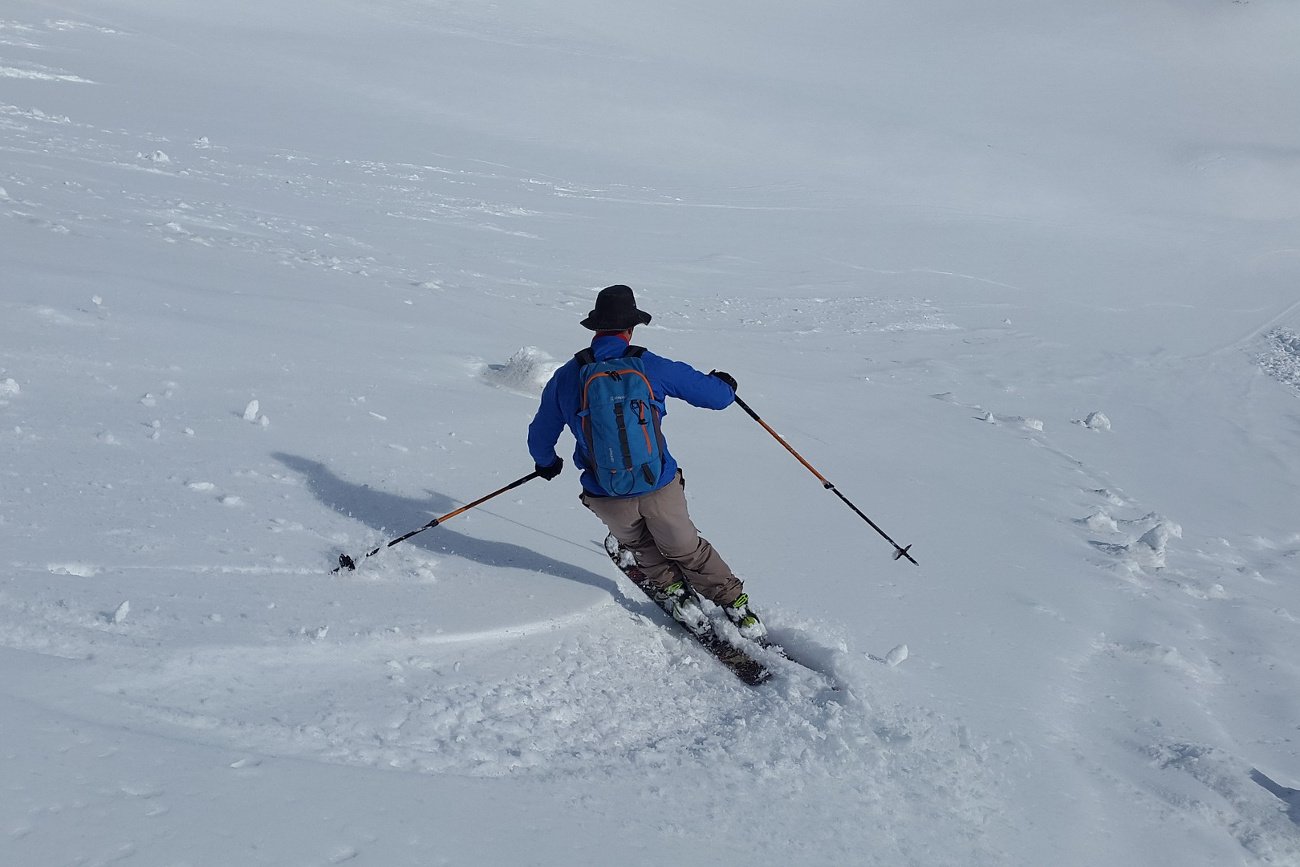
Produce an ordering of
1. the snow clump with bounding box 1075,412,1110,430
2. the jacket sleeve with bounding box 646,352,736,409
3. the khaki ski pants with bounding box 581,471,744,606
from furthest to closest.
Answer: the snow clump with bounding box 1075,412,1110,430
the khaki ski pants with bounding box 581,471,744,606
the jacket sleeve with bounding box 646,352,736,409

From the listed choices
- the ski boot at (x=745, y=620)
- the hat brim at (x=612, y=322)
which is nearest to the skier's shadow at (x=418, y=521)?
the ski boot at (x=745, y=620)

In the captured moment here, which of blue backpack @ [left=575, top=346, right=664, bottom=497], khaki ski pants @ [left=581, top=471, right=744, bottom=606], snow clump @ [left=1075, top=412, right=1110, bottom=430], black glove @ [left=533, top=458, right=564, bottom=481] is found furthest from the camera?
snow clump @ [left=1075, top=412, right=1110, bottom=430]

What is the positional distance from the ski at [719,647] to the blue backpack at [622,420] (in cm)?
71

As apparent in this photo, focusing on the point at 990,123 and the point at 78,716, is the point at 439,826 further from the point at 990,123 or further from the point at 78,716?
the point at 990,123

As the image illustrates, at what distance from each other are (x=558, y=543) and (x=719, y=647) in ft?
4.13

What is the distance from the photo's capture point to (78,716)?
114 inches

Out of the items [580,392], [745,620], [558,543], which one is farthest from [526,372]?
[745,620]

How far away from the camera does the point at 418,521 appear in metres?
5.25

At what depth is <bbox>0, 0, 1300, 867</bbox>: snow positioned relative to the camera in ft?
10.1

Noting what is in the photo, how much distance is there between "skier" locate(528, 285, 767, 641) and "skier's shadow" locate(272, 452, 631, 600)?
0.39 meters

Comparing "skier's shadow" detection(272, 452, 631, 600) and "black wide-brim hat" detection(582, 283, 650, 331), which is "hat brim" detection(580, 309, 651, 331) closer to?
"black wide-brim hat" detection(582, 283, 650, 331)

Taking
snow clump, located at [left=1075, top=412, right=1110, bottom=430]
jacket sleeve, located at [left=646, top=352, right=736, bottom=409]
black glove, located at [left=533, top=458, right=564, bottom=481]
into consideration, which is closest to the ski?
black glove, located at [left=533, top=458, right=564, bottom=481]

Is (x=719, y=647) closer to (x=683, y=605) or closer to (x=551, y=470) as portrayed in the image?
(x=683, y=605)

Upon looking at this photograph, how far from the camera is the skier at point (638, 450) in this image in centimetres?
421
